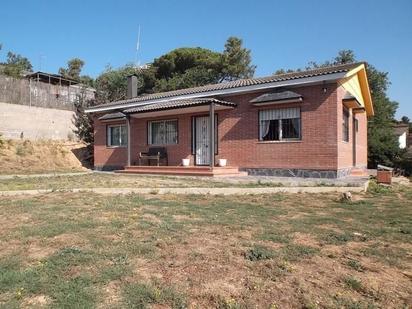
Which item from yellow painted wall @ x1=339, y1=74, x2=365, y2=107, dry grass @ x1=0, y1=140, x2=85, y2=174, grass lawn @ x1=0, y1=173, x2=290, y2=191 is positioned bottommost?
grass lawn @ x1=0, y1=173, x2=290, y2=191

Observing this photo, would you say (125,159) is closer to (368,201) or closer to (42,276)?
(368,201)

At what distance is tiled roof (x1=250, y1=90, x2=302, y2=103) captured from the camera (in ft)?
48.6

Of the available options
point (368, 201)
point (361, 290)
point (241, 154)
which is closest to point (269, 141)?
point (241, 154)

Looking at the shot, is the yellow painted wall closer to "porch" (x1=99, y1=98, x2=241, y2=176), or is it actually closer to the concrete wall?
"porch" (x1=99, y1=98, x2=241, y2=176)

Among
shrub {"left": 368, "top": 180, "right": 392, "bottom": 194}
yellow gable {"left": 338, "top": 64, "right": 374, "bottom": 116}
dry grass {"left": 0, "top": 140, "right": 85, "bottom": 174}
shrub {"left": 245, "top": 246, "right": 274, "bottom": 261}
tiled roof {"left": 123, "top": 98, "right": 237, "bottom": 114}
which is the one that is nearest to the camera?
shrub {"left": 245, "top": 246, "right": 274, "bottom": 261}

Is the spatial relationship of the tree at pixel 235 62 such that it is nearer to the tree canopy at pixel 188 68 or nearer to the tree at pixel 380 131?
the tree canopy at pixel 188 68

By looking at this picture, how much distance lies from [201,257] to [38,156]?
21362 millimetres

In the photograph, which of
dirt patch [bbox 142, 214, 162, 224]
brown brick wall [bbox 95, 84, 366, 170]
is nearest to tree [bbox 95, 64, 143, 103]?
brown brick wall [bbox 95, 84, 366, 170]

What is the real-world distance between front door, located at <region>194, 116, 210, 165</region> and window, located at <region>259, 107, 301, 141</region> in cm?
308

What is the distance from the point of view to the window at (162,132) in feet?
63.9

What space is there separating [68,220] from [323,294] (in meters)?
4.20

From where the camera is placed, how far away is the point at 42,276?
146 inches

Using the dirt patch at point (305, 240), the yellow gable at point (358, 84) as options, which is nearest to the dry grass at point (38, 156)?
the yellow gable at point (358, 84)

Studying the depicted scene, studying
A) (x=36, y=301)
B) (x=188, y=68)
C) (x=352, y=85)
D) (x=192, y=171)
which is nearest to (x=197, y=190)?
(x=192, y=171)
